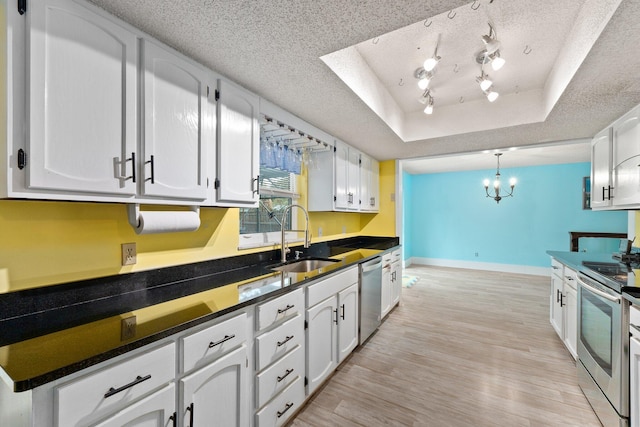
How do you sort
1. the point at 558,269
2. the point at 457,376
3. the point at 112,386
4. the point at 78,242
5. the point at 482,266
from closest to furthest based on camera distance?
1. the point at 112,386
2. the point at 78,242
3. the point at 457,376
4. the point at 558,269
5. the point at 482,266

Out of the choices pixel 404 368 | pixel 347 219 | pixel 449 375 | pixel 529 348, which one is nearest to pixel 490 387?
pixel 449 375

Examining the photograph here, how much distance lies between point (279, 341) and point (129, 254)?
961 millimetres

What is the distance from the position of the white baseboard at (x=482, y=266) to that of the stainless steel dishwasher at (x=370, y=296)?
4111mm

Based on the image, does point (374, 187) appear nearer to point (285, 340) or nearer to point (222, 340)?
point (285, 340)

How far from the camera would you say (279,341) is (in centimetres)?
159

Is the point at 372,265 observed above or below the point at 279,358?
above

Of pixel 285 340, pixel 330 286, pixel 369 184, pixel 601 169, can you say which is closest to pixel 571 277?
pixel 601 169

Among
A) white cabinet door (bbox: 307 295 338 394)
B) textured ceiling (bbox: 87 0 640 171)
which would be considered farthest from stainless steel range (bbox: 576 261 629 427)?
white cabinet door (bbox: 307 295 338 394)

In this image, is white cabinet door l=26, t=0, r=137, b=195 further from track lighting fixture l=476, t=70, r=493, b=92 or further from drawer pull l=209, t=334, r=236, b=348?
track lighting fixture l=476, t=70, r=493, b=92

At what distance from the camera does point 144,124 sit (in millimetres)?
1287

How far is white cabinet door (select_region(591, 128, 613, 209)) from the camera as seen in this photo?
2.62 metres

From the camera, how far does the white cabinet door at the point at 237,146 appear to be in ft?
5.56

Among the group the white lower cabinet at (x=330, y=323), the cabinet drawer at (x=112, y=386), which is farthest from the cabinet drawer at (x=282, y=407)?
the cabinet drawer at (x=112, y=386)

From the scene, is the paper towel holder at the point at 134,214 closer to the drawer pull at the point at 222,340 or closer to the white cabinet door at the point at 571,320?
the drawer pull at the point at 222,340
